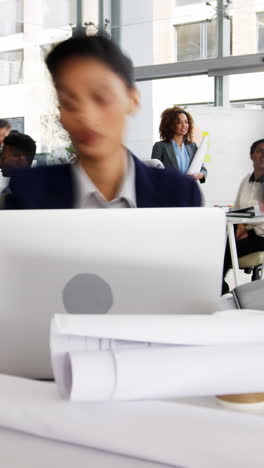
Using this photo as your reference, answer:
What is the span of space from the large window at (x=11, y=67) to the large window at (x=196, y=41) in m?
2.30

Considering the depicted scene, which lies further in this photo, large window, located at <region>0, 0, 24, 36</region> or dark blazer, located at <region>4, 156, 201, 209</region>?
large window, located at <region>0, 0, 24, 36</region>

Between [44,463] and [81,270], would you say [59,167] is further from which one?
[44,463]

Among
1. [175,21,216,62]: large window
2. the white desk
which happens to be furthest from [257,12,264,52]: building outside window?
the white desk

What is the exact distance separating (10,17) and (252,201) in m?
5.91

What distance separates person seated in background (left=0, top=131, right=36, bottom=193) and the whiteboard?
4.53 metres

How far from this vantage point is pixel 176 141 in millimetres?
6914

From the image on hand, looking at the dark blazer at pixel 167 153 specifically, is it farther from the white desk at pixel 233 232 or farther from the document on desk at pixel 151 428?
the document on desk at pixel 151 428

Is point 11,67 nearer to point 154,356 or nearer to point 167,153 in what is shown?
point 167,153

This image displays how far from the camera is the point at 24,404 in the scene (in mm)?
557

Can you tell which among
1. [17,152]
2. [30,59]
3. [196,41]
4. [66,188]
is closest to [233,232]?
[17,152]

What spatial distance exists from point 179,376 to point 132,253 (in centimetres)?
45

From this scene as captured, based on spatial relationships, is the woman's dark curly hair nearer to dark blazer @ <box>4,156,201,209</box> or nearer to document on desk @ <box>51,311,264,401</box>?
dark blazer @ <box>4,156,201,209</box>

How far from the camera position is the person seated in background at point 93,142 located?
1.73 m

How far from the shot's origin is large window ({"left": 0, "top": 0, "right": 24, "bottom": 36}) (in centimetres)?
1010
